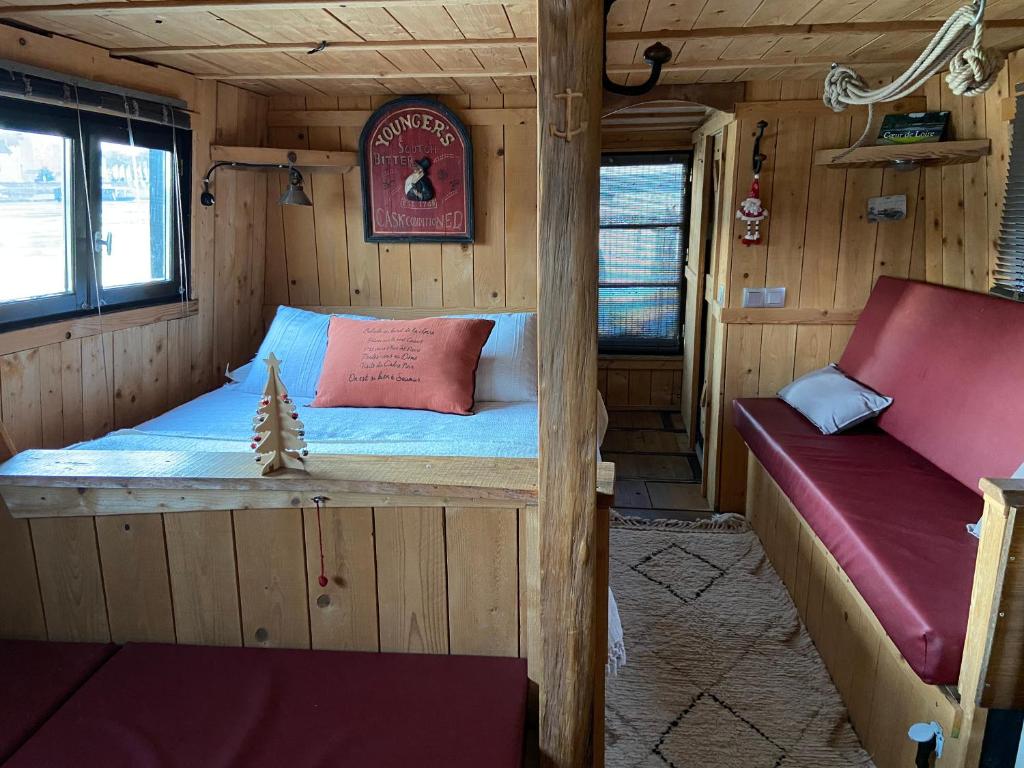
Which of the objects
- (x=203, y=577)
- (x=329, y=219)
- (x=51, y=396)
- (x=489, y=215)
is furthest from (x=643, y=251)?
(x=203, y=577)

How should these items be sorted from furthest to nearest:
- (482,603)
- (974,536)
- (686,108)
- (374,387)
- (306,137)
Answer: (686,108)
(306,137)
(374,387)
(974,536)
(482,603)

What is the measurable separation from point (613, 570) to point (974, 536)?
1375mm

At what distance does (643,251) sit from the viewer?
5168 mm

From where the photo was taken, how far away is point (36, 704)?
144 cm

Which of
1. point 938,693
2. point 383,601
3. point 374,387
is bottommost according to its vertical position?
point 938,693

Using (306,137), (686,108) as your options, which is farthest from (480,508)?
(686,108)

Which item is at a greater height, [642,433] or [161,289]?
[161,289]

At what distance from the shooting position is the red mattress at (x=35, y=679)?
54.6 inches

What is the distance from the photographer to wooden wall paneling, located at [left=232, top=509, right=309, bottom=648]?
A: 1.57 metres

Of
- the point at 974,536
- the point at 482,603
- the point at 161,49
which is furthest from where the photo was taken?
the point at 161,49

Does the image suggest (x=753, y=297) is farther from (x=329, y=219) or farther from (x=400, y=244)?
(x=329, y=219)

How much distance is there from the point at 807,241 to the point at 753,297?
0.32 metres

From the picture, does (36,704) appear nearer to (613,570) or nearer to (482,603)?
(482,603)

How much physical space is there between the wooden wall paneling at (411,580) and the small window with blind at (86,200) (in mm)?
1397
